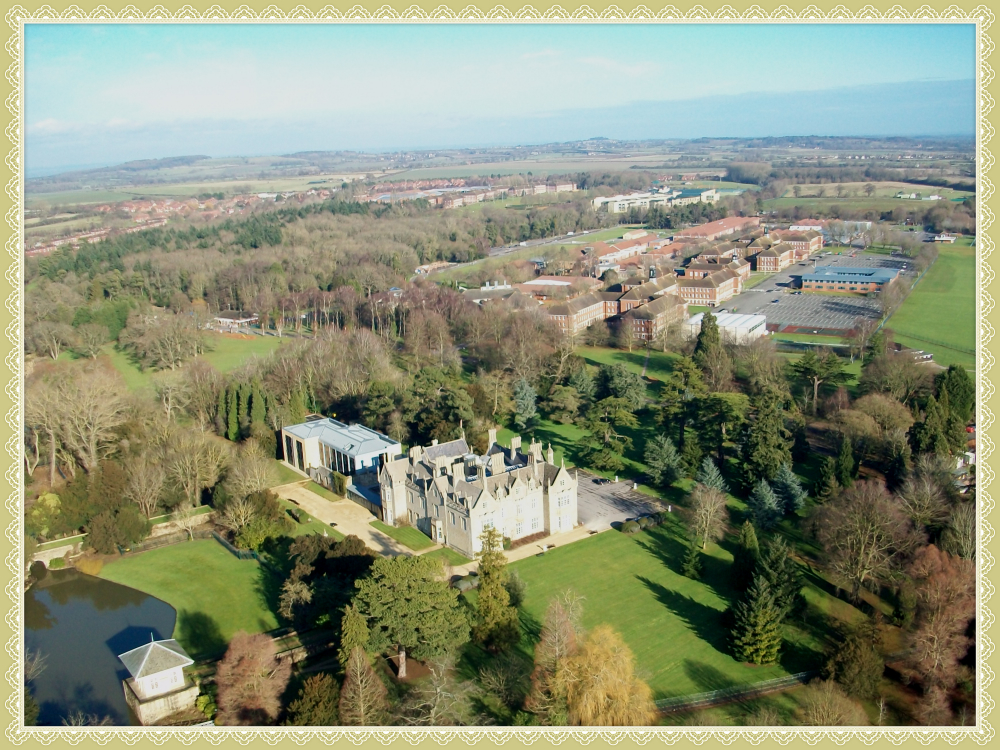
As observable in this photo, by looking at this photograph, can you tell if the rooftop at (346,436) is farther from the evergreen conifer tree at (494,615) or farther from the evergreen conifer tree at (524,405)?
the evergreen conifer tree at (494,615)

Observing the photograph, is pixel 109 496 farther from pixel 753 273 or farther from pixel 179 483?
pixel 753 273

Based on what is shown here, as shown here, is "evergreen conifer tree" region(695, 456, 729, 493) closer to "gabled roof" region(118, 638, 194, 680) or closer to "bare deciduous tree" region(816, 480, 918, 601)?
"bare deciduous tree" region(816, 480, 918, 601)

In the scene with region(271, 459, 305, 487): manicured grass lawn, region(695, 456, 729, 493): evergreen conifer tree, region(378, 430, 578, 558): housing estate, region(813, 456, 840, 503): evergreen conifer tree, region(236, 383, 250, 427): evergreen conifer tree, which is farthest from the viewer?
region(236, 383, 250, 427): evergreen conifer tree

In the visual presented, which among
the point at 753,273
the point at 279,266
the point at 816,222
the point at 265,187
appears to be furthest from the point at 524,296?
the point at 265,187

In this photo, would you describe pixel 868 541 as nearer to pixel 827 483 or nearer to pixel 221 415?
pixel 827 483

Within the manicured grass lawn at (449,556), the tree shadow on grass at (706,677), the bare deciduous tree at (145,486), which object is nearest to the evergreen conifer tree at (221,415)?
the bare deciduous tree at (145,486)

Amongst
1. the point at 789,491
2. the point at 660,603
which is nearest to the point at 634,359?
the point at 789,491

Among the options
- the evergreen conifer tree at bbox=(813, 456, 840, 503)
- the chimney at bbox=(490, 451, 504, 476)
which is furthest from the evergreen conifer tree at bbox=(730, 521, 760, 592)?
the chimney at bbox=(490, 451, 504, 476)
